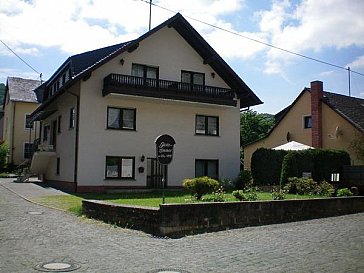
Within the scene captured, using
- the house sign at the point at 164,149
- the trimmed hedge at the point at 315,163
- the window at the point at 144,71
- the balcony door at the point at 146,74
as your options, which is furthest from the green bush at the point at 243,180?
the house sign at the point at 164,149

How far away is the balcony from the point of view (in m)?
23.6

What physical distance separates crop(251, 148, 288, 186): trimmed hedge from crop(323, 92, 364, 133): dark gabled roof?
8.43 meters

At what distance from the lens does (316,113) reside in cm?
3444

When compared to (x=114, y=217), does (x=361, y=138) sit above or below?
above

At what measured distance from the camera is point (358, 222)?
1406 cm

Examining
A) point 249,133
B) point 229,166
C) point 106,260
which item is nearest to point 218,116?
point 229,166

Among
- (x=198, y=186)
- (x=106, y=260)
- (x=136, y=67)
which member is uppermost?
(x=136, y=67)

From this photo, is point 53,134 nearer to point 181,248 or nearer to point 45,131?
point 45,131

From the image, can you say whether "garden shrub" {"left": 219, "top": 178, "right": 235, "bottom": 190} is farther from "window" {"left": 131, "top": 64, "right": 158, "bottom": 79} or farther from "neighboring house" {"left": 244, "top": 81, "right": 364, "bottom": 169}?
"neighboring house" {"left": 244, "top": 81, "right": 364, "bottom": 169}

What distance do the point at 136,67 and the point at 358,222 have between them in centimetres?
1637

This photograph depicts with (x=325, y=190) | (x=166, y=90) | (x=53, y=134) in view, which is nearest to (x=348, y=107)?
(x=166, y=90)

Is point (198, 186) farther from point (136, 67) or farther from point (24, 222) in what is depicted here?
point (136, 67)

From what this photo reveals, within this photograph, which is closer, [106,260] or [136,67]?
[106,260]

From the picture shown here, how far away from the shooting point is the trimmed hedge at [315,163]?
23.5m
